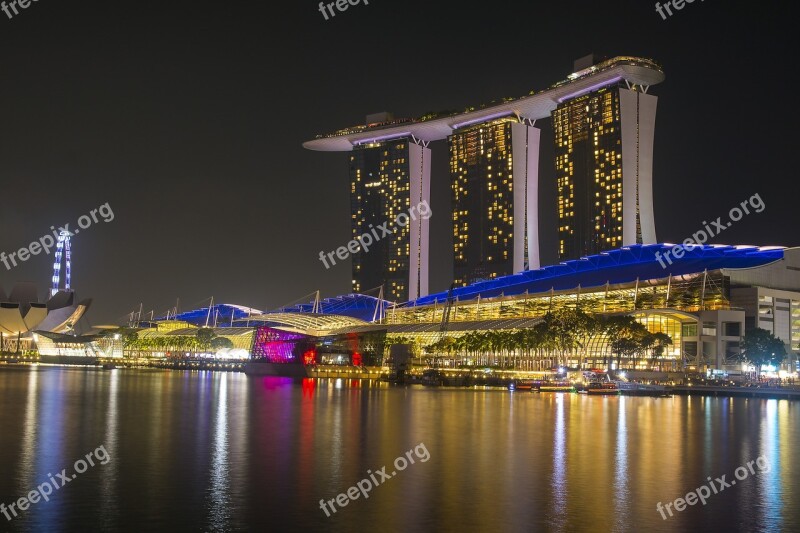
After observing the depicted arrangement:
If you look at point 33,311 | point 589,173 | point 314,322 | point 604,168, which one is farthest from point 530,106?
point 33,311

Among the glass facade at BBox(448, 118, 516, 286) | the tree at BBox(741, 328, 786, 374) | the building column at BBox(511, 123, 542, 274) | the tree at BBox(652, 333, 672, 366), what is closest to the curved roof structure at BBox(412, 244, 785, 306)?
the tree at BBox(652, 333, 672, 366)

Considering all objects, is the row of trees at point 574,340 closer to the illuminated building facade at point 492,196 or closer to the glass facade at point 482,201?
the illuminated building facade at point 492,196

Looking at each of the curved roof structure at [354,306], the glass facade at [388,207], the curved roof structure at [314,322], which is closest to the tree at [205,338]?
the curved roof structure at [314,322]

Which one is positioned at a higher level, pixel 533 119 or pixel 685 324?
pixel 533 119

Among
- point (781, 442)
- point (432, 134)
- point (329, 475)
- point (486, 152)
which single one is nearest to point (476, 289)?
point (486, 152)

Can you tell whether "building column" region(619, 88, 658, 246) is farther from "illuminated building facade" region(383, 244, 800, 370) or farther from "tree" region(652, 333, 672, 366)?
"tree" region(652, 333, 672, 366)

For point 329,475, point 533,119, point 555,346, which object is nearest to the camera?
point 329,475

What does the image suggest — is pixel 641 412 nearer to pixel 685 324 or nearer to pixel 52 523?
pixel 52 523
